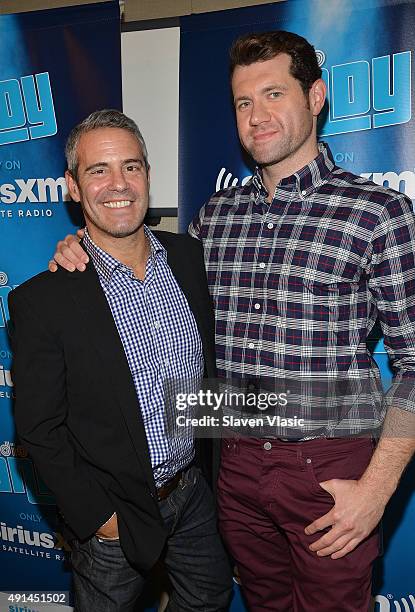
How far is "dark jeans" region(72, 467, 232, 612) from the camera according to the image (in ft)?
6.26

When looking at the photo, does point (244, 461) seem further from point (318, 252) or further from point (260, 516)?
point (318, 252)

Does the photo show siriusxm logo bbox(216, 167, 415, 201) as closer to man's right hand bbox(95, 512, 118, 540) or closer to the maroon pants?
the maroon pants

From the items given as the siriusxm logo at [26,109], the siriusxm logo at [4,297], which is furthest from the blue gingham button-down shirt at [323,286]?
the siriusxm logo at [4,297]

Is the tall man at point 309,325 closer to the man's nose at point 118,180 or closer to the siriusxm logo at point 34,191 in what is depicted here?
the man's nose at point 118,180

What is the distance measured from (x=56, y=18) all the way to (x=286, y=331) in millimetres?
1789

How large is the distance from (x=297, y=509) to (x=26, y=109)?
2.08m

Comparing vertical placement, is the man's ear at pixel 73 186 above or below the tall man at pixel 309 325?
above

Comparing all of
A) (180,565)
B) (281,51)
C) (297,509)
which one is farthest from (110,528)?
(281,51)

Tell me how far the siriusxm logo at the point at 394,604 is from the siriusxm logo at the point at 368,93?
198 cm

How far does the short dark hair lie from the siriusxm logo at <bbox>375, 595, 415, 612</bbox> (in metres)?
2.12

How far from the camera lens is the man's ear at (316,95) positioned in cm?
197

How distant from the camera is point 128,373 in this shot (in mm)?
1823

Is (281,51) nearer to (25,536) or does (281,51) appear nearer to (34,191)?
(34,191)

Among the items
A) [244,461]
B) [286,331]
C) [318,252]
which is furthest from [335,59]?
[244,461]
